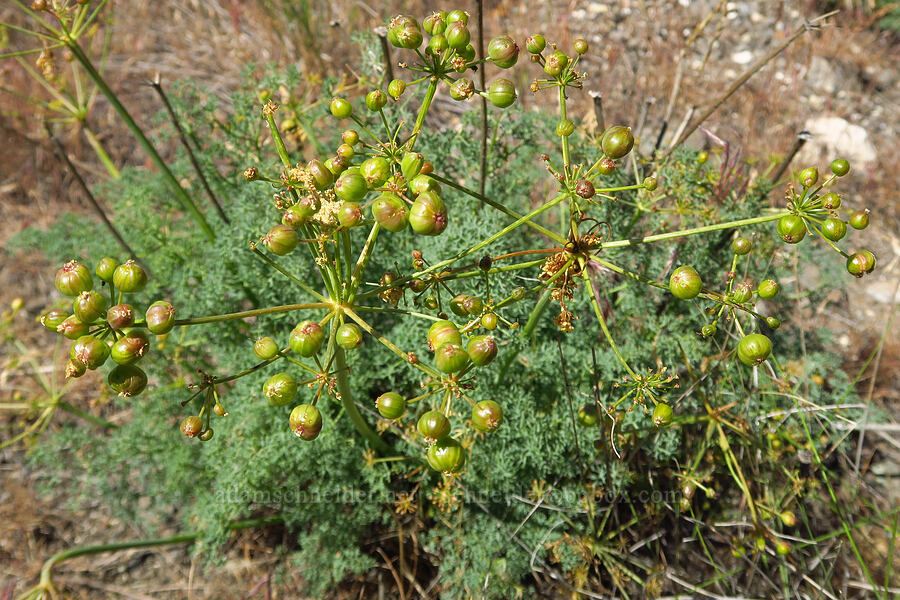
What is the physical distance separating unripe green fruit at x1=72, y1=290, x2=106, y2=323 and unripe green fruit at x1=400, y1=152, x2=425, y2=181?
1.09m

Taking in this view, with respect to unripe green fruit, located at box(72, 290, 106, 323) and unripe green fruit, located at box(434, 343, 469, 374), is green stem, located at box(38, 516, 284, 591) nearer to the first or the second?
unripe green fruit, located at box(72, 290, 106, 323)

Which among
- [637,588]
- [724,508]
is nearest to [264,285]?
Result: [637,588]

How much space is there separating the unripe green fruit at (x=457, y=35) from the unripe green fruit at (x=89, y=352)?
1553 mm

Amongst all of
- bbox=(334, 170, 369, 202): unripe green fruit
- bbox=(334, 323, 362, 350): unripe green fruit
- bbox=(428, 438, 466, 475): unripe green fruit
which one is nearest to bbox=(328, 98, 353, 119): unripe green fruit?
bbox=(334, 170, 369, 202): unripe green fruit

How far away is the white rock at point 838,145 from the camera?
19.3ft

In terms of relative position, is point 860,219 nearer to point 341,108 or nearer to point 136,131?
point 341,108

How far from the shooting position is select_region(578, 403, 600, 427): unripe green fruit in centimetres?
324

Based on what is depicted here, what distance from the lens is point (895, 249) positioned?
17.9ft

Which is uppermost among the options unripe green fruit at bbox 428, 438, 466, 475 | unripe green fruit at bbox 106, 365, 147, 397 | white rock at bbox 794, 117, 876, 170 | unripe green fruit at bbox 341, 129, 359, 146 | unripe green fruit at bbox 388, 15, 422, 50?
unripe green fruit at bbox 388, 15, 422, 50

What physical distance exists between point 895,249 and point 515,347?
441 cm

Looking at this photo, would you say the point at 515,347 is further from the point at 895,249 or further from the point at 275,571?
the point at 895,249

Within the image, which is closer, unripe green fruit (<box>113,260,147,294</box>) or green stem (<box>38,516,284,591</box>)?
unripe green fruit (<box>113,260,147,294</box>)

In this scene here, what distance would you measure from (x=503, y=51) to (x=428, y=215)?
0.76 meters

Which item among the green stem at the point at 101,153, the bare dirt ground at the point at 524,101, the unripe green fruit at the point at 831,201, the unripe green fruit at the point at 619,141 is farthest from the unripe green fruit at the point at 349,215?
the green stem at the point at 101,153
